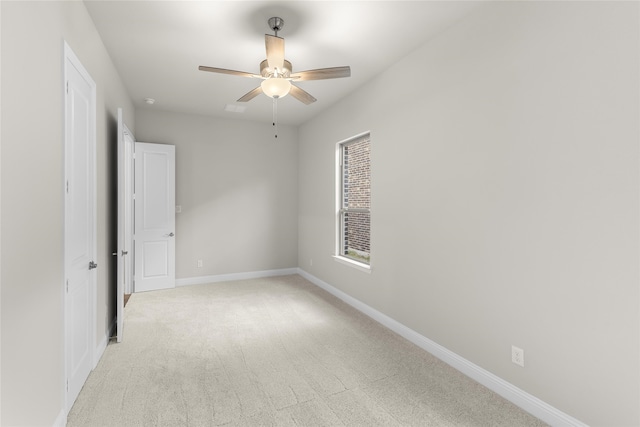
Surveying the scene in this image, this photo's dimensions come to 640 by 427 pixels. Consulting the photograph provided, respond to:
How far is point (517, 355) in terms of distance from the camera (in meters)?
2.15

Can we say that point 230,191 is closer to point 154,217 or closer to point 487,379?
point 154,217

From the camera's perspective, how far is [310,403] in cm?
216

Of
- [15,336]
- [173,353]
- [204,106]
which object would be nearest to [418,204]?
[173,353]

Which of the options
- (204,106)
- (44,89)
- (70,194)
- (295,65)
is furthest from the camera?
(204,106)

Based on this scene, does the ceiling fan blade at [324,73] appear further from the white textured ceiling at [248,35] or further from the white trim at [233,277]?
the white trim at [233,277]

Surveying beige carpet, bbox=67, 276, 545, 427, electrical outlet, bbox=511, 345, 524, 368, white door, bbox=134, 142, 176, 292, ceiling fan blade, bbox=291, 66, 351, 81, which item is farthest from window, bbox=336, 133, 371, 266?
white door, bbox=134, 142, 176, 292

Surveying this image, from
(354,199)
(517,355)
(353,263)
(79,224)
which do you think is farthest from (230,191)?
(517,355)

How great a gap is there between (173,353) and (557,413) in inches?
116

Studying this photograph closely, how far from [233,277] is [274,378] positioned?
327 centimetres

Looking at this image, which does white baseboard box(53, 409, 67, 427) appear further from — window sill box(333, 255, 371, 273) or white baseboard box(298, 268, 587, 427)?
window sill box(333, 255, 371, 273)

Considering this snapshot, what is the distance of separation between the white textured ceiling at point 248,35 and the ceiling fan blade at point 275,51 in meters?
0.28

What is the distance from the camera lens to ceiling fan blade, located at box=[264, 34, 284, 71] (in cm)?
234

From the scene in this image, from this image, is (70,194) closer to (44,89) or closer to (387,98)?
(44,89)

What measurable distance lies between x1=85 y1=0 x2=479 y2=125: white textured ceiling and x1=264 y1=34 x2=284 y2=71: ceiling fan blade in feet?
0.92
